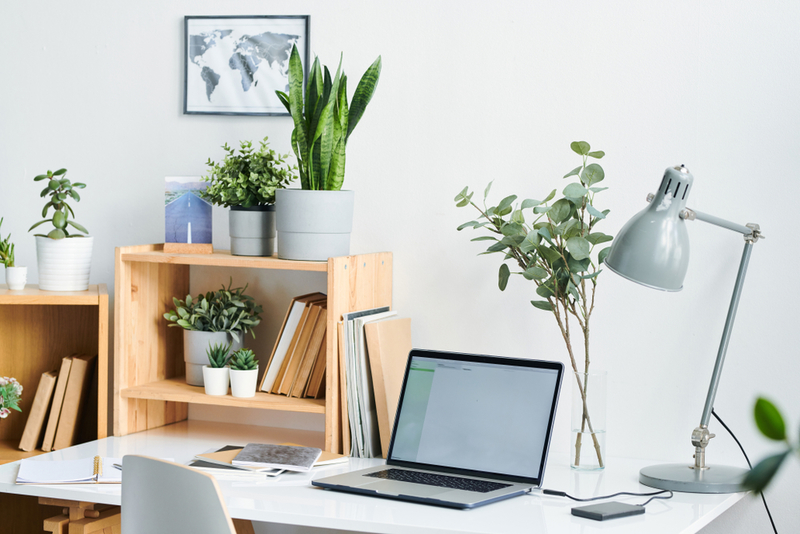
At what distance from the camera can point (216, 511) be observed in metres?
1.12

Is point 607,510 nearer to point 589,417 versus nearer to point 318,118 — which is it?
point 589,417

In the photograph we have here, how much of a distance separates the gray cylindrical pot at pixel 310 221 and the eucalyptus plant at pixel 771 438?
1536 millimetres

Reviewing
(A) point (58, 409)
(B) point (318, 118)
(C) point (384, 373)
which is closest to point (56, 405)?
(A) point (58, 409)

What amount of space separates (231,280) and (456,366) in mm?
648

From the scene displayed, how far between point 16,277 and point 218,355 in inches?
22.4

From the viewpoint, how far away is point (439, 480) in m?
1.47

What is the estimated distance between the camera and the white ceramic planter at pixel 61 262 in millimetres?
1876

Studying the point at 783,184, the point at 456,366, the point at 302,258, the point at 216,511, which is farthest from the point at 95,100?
the point at 783,184

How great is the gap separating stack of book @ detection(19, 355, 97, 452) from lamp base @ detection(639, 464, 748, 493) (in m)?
1.34

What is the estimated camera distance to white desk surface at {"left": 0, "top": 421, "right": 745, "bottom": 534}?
1.24m

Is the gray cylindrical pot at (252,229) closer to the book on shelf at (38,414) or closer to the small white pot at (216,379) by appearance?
the small white pot at (216,379)

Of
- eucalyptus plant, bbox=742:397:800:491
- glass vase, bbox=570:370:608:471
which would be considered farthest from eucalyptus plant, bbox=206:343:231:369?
eucalyptus plant, bbox=742:397:800:491

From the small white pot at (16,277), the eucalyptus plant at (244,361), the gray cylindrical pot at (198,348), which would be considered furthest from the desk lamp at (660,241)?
the small white pot at (16,277)

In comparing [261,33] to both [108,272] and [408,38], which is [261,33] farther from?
[108,272]
